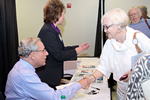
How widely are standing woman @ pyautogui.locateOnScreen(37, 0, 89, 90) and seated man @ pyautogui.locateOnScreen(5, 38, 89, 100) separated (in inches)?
20.1

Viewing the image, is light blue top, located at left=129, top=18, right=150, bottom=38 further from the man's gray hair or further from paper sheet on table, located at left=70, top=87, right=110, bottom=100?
the man's gray hair

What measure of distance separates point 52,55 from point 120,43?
846 millimetres

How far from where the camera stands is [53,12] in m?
2.10

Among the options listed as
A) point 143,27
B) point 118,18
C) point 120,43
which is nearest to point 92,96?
point 120,43

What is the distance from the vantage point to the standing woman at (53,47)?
1992mm

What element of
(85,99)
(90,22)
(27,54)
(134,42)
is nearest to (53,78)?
(85,99)

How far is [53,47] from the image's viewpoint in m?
1.98

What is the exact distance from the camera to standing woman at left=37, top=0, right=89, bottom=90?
1992 millimetres

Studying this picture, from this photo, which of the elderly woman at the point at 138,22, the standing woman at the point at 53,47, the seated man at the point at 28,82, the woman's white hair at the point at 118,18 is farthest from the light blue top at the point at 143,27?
→ the seated man at the point at 28,82

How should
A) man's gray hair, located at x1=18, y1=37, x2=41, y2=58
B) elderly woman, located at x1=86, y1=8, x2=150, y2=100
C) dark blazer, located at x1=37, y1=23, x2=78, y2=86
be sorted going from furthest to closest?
dark blazer, located at x1=37, y1=23, x2=78, y2=86
elderly woman, located at x1=86, y1=8, x2=150, y2=100
man's gray hair, located at x1=18, y1=37, x2=41, y2=58

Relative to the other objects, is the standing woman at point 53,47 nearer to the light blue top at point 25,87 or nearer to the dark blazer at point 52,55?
the dark blazer at point 52,55

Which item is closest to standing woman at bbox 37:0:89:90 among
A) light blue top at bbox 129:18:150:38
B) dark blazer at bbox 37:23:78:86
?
dark blazer at bbox 37:23:78:86

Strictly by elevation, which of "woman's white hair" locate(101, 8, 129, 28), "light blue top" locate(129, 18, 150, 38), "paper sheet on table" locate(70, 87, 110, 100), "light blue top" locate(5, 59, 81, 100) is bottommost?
"paper sheet on table" locate(70, 87, 110, 100)

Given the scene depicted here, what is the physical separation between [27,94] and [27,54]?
1.13 feet
